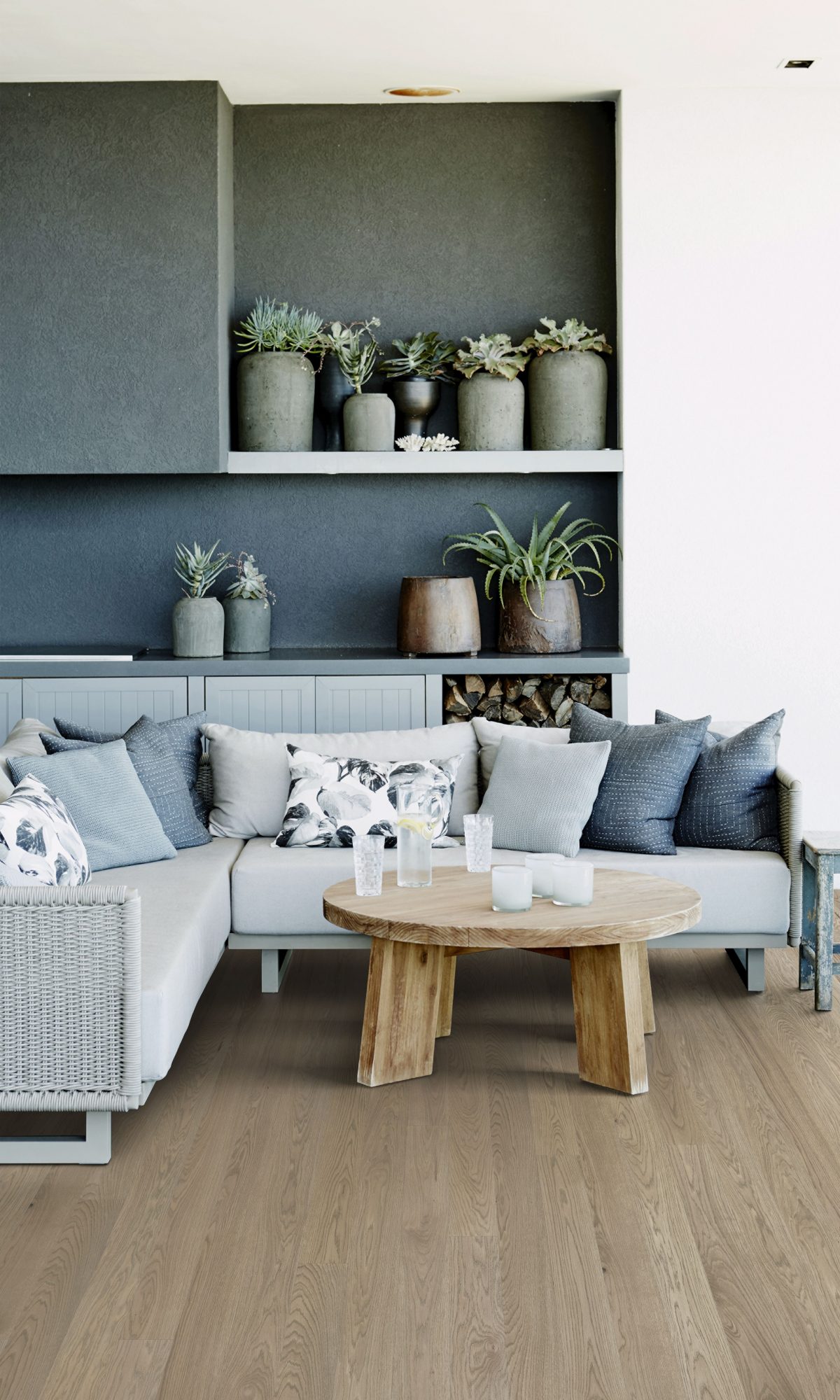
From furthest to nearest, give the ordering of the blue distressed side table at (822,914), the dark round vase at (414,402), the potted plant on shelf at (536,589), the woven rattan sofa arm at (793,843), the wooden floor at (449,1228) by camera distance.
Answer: the dark round vase at (414,402) → the potted plant on shelf at (536,589) → the woven rattan sofa arm at (793,843) → the blue distressed side table at (822,914) → the wooden floor at (449,1228)

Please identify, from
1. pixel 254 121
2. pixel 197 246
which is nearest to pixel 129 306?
pixel 197 246

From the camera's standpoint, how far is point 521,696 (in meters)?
5.22

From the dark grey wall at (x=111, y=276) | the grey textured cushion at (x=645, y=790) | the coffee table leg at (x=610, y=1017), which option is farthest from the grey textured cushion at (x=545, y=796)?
the dark grey wall at (x=111, y=276)

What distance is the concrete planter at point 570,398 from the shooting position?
17.1 ft

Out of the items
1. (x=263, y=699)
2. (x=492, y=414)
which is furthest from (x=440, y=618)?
(x=492, y=414)

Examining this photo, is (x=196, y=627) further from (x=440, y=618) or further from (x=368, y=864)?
(x=368, y=864)

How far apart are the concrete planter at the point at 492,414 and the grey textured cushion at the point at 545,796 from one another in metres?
1.52

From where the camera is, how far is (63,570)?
18.2 feet

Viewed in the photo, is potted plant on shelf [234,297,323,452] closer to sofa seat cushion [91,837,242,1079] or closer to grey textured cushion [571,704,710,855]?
sofa seat cushion [91,837,242,1079]

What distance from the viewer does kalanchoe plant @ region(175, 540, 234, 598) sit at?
527 cm

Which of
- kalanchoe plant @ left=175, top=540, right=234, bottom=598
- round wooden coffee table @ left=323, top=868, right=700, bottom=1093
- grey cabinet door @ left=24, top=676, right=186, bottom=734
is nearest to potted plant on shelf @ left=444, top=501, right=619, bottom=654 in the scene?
kalanchoe plant @ left=175, top=540, right=234, bottom=598

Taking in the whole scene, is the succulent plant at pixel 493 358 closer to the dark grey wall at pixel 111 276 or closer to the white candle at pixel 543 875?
the dark grey wall at pixel 111 276

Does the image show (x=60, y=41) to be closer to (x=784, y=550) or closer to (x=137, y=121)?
(x=137, y=121)

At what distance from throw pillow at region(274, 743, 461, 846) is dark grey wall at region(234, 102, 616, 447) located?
6.36 ft
